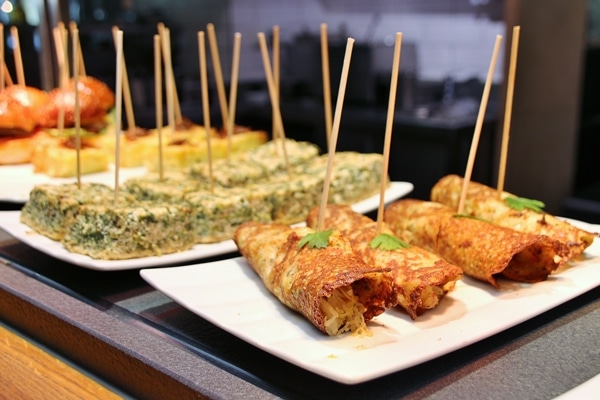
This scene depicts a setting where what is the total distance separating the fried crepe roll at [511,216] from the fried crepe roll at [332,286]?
0.60 meters

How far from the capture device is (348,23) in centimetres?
680

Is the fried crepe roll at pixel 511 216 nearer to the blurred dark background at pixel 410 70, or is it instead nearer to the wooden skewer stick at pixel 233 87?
the wooden skewer stick at pixel 233 87

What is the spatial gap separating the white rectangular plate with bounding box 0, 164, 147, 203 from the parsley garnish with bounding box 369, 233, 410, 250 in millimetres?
1633

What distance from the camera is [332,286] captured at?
5.16 ft

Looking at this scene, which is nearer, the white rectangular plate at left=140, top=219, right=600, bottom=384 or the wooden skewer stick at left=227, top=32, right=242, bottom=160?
the white rectangular plate at left=140, top=219, right=600, bottom=384

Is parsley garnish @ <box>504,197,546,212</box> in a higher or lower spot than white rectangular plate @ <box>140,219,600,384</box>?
higher

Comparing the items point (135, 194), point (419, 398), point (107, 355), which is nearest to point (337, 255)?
point (419, 398)

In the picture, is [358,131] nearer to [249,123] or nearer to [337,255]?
[249,123]

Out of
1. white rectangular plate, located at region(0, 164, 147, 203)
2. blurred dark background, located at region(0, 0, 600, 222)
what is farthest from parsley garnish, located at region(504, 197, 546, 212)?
blurred dark background, located at region(0, 0, 600, 222)

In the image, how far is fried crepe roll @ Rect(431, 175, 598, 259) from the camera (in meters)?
2.02

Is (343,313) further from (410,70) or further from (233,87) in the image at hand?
(410,70)

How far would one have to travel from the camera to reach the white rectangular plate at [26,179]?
9.88 feet

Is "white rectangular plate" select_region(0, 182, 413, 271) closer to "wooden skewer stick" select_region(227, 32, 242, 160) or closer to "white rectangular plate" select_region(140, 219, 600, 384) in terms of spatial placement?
"white rectangular plate" select_region(140, 219, 600, 384)

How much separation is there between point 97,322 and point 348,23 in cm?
550
